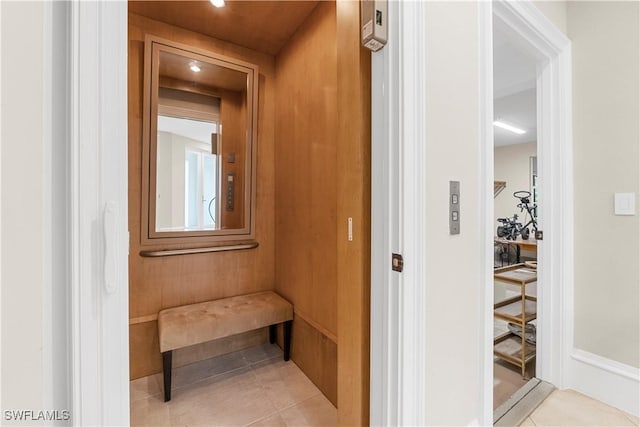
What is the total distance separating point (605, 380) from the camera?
5.19ft

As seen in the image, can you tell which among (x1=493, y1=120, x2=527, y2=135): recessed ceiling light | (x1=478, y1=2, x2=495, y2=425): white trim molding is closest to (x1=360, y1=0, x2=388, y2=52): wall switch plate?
(x1=478, y1=2, x2=495, y2=425): white trim molding

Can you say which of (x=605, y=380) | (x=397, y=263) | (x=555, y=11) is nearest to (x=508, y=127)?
(x=555, y=11)

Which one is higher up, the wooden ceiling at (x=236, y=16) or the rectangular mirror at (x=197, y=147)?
the wooden ceiling at (x=236, y=16)

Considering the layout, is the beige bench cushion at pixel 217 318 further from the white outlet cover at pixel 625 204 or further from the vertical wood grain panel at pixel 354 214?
the white outlet cover at pixel 625 204

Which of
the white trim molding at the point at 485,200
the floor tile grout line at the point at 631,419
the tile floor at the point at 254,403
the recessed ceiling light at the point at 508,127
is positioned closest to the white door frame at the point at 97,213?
the white trim molding at the point at 485,200

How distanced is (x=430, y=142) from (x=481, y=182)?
13.8 inches

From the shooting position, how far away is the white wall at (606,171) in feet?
5.00

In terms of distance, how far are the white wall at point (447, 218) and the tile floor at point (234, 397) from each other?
0.83 metres

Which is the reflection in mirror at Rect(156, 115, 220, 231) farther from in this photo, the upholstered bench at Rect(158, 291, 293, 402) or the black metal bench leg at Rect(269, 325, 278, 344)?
the black metal bench leg at Rect(269, 325, 278, 344)

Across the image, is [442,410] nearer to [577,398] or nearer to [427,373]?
[427,373]

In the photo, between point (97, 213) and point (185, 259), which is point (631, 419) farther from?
point (185, 259)

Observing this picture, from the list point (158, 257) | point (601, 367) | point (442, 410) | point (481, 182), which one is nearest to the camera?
point (442, 410)

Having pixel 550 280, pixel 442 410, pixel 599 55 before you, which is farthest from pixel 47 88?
pixel 599 55

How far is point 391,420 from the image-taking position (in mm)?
910
